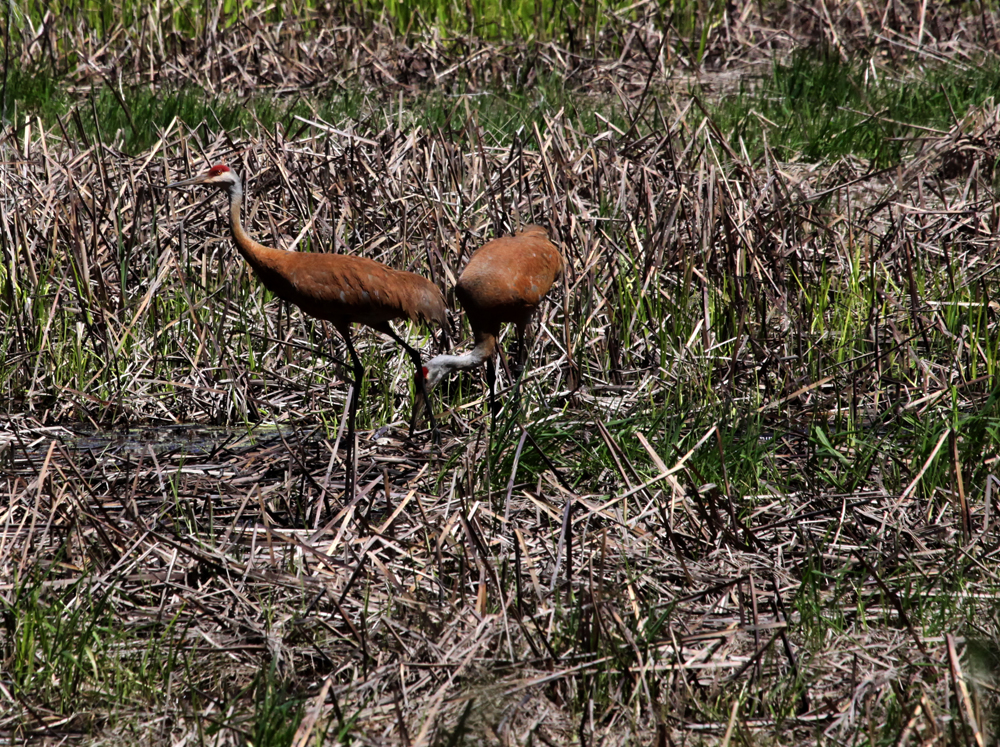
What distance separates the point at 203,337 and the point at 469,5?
198 inches

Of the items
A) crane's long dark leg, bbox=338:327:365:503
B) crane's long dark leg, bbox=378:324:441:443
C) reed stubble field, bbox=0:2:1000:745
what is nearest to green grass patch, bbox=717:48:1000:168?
reed stubble field, bbox=0:2:1000:745

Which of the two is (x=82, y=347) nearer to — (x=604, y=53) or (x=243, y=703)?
(x=243, y=703)

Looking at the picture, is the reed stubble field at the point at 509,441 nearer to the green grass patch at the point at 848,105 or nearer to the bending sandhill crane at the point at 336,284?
the green grass patch at the point at 848,105

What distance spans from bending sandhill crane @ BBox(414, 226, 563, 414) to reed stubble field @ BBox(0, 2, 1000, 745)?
193 millimetres

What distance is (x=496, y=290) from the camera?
4.68 metres

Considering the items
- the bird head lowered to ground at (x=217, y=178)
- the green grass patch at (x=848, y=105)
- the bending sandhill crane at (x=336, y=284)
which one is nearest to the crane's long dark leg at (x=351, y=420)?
the bending sandhill crane at (x=336, y=284)

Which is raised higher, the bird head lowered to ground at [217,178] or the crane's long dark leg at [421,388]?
the bird head lowered to ground at [217,178]

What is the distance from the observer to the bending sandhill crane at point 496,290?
Answer: 15.3 feet

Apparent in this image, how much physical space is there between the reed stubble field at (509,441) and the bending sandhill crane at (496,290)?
0.19 m

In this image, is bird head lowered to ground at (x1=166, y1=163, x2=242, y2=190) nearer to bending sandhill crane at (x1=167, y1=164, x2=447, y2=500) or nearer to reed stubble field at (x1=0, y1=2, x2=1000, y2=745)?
bending sandhill crane at (x1=167, y1=164, x2=447, y2=500)

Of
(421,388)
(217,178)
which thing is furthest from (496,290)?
(217,178)

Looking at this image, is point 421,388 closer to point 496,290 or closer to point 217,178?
point 496,290

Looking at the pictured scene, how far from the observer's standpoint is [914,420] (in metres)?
4.05

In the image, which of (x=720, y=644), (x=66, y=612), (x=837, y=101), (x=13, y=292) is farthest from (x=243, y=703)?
(x=837, y=101)
